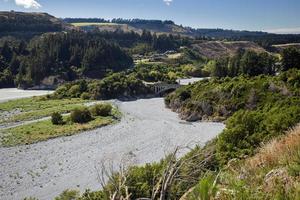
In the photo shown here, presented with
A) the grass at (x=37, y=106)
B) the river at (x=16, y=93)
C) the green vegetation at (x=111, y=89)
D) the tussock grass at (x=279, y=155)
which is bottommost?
the river at (x=16, y=93)

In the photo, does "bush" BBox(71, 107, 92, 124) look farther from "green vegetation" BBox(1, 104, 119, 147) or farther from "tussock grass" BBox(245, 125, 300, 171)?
"tussock grass" BBox(245, 125, 300, 171)

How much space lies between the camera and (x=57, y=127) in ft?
234

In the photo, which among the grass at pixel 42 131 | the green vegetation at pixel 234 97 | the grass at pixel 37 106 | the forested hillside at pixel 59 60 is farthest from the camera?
the forested hillside at pixel 59 60

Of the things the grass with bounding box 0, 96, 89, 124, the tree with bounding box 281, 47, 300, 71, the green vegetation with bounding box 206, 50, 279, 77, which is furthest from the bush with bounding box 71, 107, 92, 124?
the tree with bounding box 281, 47, 300, 71

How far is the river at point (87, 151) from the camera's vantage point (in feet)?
134

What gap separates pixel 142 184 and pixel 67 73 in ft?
405

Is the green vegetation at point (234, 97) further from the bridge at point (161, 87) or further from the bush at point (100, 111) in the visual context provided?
the bridge at point (161, 87)

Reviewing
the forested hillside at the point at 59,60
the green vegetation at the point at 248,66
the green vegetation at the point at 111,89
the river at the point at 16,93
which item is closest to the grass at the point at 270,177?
the green vegetation at the point at 248,66

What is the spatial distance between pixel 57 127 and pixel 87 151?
1767 centimetres

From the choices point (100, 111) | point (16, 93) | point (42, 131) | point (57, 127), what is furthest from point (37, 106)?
point (16, 93)

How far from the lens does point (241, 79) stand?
79.9m

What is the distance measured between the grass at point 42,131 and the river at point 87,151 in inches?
85.3

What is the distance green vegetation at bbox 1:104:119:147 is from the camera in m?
63.0

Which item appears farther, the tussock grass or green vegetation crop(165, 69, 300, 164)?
green vegetation crop(165, 69, 300, 164)
